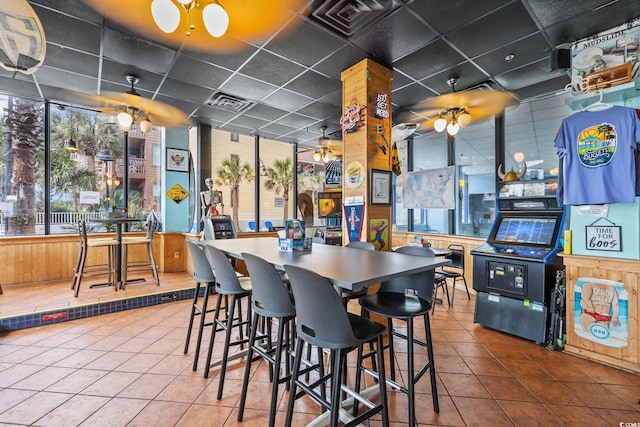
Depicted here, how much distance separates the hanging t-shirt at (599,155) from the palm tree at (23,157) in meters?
7.68

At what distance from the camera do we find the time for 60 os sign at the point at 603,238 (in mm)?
2719

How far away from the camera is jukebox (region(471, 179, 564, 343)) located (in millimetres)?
3127

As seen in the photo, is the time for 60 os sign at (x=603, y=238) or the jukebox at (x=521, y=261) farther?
the jukebox at (x=521, y=261)

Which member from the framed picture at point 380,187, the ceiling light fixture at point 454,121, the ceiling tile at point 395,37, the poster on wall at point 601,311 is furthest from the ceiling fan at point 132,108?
the poster on wall at point 601,311

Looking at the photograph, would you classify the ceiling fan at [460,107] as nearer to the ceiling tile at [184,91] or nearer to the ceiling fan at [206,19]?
the ceiling fan at [206,19]

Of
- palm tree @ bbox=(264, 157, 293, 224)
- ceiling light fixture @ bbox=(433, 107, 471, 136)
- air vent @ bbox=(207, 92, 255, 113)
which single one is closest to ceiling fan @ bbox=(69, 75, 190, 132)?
Answer: air vent @ bbox=(207, 92, 255, 113)

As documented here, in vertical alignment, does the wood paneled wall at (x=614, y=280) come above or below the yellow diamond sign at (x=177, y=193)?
below

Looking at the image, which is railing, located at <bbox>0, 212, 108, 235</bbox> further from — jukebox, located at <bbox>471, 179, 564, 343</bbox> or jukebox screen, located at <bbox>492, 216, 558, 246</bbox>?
jukebox screen, located at <bbox>492, 216, 558, 246</bbox>

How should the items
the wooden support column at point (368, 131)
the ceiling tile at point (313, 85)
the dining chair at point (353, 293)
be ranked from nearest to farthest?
the dining chair at point (353, 293) → the wooden support column at point (368, 131) → the ceiling tile at point (313, 85)

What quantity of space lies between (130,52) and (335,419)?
4.20 m

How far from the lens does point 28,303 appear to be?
3.89 meters

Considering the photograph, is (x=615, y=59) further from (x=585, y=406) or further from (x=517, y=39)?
(x=585, y=406)

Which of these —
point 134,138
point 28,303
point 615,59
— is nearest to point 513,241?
point 615,59

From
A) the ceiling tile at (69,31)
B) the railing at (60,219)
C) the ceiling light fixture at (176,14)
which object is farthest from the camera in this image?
the railing at (60,219)
